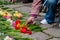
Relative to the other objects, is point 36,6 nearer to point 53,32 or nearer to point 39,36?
point 39,36

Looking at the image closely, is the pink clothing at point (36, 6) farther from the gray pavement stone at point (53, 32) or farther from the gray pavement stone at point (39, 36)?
the gray pavement stone at point (53, 32)

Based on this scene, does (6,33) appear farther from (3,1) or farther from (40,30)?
(3,1)

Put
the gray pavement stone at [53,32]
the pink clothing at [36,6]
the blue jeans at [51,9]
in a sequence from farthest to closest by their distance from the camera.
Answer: the blue jeans at [51,9] → the gray pavement stone at [53,32] → the pink clothing at [36,6]

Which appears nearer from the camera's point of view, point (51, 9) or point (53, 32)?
point (53, 32)

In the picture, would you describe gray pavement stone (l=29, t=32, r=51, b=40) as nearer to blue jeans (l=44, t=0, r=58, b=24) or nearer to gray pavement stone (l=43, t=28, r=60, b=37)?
gray pavement stone (l=43, t=28, r=60, b=37)

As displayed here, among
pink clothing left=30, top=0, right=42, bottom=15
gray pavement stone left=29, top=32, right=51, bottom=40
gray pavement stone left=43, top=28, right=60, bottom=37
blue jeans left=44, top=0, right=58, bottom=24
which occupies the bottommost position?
gray pavement stone left=43, top=28, right=60, bottom=37

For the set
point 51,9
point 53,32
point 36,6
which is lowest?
point 53,32

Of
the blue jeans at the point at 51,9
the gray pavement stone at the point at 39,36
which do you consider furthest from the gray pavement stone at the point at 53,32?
the blue jeans at the point at 51,9

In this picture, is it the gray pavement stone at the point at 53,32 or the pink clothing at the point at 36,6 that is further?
the gray pavement stone at the point at 53,32


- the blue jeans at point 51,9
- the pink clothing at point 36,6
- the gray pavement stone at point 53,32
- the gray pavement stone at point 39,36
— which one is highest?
the pink clothing at point 36,6

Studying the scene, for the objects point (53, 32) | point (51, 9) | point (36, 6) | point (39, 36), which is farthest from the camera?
point (51, 9)

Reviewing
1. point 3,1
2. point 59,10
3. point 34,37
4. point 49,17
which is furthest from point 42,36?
point 3,1

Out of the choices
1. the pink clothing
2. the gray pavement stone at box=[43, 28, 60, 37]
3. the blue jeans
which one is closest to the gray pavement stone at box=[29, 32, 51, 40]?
the gray pavement stone at box=[43, 28, 60, 37]

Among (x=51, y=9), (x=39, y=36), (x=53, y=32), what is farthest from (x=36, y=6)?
(x=51, y=9)
